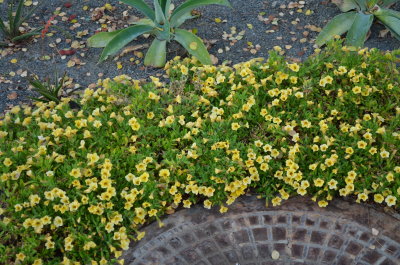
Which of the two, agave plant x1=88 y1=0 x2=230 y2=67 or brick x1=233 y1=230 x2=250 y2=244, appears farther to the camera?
agave plant x1=88 y1=0 x2=230 y2=67

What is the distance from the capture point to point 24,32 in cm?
475

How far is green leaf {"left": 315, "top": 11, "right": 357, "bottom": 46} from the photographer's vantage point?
171 inches

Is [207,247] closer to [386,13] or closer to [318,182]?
[318,182]

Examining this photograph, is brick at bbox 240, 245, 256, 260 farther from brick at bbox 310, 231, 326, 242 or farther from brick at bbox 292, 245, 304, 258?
brick at bbox 310, 231, 326, 242

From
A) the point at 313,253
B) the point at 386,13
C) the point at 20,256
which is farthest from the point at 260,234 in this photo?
the point at 386,13

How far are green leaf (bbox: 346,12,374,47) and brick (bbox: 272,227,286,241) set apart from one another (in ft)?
6.29

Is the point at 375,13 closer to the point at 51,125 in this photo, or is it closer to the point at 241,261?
the point at 241,261

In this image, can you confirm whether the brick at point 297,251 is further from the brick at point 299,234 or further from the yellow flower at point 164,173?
the yellow flower at point 164,173

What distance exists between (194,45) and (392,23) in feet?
5.49

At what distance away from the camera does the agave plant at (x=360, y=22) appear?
168 inches

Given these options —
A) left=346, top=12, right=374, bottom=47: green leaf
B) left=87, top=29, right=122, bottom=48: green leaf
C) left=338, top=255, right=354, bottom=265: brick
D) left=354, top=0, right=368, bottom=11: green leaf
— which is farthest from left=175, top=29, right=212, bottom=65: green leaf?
left=338, top=255, right=354, bottom=265: brick

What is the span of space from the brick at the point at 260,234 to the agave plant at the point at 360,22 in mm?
1914

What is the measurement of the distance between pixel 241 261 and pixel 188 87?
1.45m

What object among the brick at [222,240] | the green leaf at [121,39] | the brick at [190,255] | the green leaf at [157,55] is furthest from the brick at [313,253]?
the green leaf at [121,39]
